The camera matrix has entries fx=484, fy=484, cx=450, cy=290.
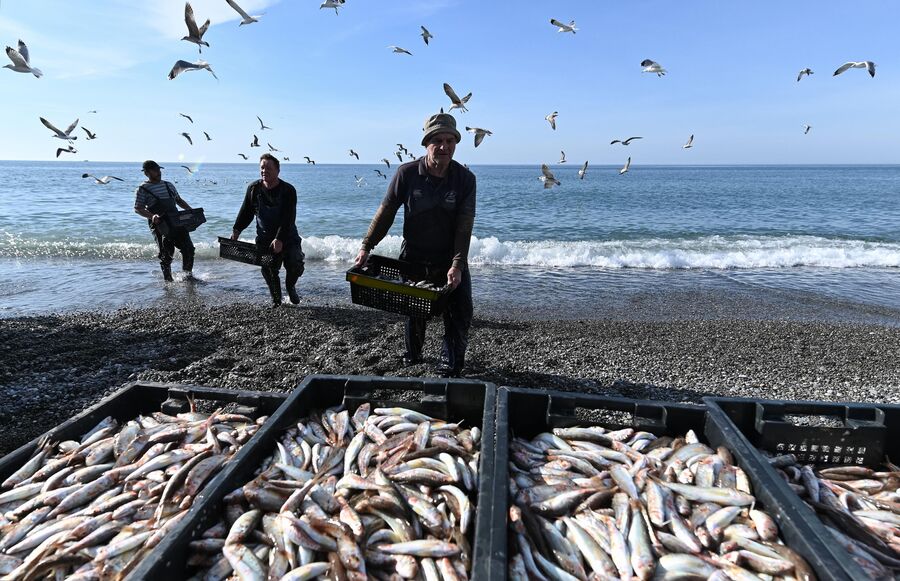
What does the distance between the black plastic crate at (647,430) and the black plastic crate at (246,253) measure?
6.22 meters

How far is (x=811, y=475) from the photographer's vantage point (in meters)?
3.31

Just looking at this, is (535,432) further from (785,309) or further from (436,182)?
(785,309)

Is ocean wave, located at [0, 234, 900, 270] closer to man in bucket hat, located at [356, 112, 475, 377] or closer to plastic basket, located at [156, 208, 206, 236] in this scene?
plastic basket, located at [156, 208, 206, 236]

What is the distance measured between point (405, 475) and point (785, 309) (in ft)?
35.1

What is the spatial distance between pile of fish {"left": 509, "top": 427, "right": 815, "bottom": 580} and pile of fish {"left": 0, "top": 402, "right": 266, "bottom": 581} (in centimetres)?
206

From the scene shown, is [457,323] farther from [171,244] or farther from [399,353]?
[171,244]

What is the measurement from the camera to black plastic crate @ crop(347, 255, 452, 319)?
16.7 feet

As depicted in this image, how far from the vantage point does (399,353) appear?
6992 mm

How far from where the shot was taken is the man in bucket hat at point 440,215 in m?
4.99

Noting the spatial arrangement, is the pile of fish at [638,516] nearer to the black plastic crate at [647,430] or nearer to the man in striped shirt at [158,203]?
the black plastic crate at [647,430]

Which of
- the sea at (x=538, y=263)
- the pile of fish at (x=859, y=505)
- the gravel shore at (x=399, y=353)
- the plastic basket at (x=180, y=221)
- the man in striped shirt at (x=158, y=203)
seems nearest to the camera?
the pile of fish at (x=859, y=505)

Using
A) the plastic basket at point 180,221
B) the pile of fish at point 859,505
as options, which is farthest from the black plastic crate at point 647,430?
the plastic basket at point 180,221

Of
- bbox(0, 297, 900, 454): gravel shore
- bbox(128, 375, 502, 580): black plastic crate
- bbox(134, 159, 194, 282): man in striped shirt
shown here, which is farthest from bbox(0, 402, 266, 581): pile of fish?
bbox(134, 159, 194, 282): man in striped shirt

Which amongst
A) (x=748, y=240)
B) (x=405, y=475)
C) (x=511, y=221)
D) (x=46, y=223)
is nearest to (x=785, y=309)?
(x=405, y=475)
